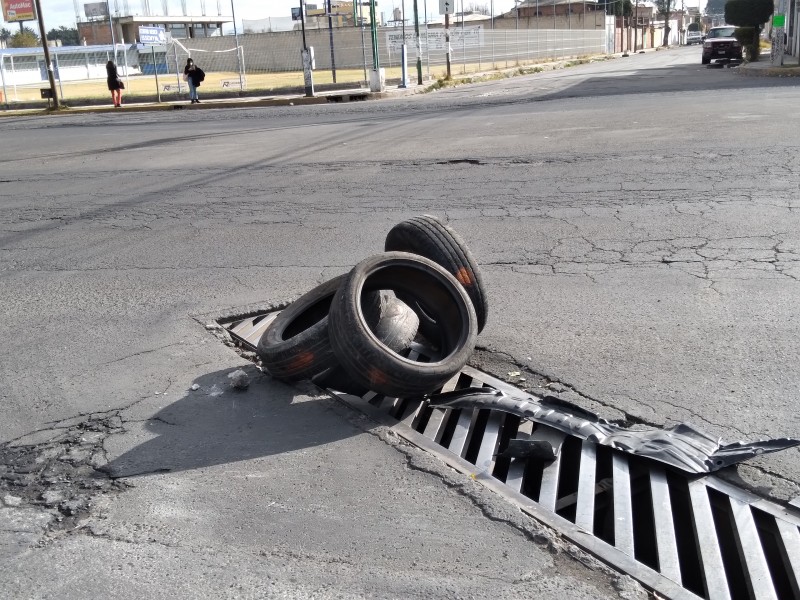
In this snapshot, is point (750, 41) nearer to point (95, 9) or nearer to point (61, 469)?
point (61, 469)

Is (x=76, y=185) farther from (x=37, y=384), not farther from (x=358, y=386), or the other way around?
(x=358, y=386)

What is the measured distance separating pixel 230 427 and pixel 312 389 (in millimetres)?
640

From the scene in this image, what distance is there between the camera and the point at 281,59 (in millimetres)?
55938

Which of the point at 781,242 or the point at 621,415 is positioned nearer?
the point at 621,415

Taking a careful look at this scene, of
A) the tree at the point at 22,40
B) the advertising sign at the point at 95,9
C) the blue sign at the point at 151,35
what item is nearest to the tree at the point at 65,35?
the tree at the point at 22,40

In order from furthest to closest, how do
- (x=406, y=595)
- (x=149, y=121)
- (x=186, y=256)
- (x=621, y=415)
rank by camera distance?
(x=149, y=121) → (x=186, y=256) → (x=621, y=415) → (x=406, y=595)

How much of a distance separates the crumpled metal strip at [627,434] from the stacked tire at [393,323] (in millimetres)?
228

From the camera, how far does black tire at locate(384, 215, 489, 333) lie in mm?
5480

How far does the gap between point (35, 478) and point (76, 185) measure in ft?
31.2

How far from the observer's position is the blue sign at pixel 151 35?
3462 centimetres

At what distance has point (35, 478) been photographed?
397 cm

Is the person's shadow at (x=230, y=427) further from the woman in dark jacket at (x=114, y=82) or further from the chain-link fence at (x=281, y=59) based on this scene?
the chain-link fence at (x=281, y=59)

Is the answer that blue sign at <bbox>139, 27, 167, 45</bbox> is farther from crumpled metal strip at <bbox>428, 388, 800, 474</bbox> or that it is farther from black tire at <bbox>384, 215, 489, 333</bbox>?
crumpled metal strip at <bbox>428, 388, 800, 474</bbox>

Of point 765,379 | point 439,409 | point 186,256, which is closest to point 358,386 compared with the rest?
point 439,409
